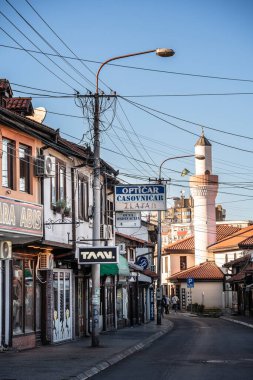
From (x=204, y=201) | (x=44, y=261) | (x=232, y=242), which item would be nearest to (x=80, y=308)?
(x=44, y=261)

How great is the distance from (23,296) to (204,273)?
65168mm

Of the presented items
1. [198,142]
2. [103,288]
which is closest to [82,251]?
[103,288]

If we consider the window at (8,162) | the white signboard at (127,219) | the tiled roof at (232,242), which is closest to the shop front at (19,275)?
the window at (8,162)

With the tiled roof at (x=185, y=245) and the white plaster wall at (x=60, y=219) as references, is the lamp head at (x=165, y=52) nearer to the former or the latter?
the white plaster wall at (x=60, y=219)

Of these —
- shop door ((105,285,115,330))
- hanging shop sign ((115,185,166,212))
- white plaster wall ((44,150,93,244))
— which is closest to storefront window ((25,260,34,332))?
white plaster wall ((44,150,93,244))

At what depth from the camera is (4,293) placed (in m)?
25.0

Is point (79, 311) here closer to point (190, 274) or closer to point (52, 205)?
point (52, 205)

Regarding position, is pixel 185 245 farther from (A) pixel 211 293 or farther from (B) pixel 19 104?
(B) pixel 19 104

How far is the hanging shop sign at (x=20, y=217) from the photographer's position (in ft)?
70.1

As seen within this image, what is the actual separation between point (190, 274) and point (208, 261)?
4.93m

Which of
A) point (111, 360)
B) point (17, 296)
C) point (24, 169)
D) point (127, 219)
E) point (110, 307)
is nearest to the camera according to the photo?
point (111, 360)

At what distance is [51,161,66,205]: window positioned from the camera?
28856mm

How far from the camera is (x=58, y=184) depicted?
29484 millimetres

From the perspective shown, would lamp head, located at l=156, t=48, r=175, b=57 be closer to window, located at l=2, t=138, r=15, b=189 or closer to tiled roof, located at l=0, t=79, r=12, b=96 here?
window, located at l=2, t=138, r=15, b=189
